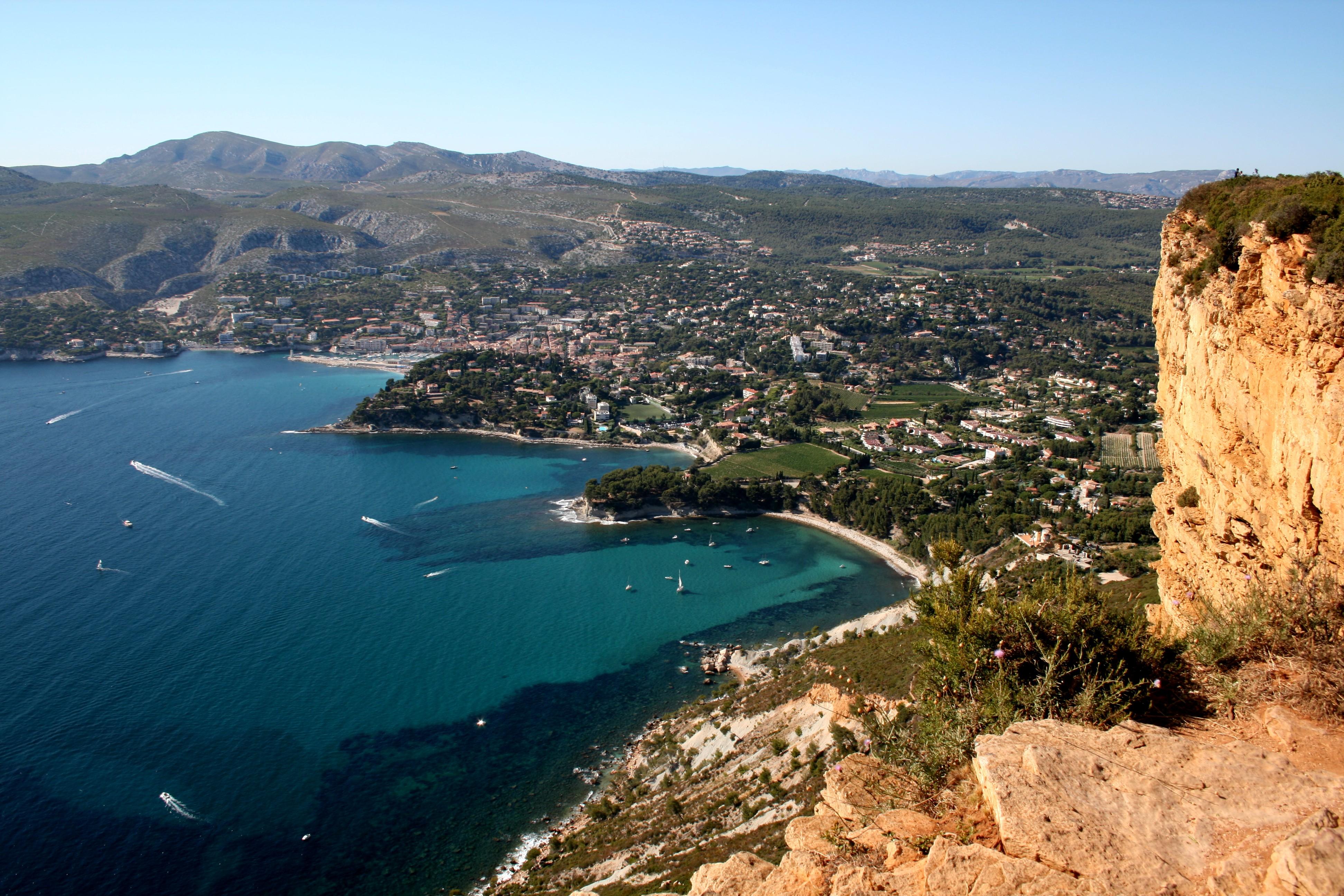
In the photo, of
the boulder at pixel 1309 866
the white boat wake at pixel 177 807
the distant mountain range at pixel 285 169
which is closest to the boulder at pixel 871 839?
the boulder at pixel 1309 866

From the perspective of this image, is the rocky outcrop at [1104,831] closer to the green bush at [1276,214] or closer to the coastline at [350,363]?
the green bush at [1276,214]

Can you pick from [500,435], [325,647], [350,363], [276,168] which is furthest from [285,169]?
[325,647]

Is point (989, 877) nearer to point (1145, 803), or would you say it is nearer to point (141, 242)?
point (1145, 803)

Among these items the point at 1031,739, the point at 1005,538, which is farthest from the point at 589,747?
the point at 1005,538

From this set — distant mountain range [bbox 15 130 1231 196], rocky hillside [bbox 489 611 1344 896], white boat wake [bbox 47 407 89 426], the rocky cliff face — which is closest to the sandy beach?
the rocky cliff face

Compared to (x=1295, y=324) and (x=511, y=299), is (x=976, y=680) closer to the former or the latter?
(x=1295, y=324)
